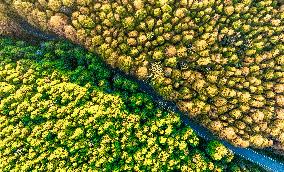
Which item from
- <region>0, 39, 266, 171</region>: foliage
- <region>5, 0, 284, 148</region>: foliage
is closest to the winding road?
<region>0, 39, 266, 171</region>: foliage

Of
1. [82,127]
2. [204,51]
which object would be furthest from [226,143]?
[82,127]

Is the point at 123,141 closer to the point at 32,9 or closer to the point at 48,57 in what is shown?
the point at 48,57

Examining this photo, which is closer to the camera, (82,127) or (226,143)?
(82,127)

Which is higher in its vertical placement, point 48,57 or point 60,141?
point 48,57

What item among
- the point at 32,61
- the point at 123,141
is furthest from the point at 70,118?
the point at 32,61

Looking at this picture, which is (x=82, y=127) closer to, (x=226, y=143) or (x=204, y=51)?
(x=204, y=51)

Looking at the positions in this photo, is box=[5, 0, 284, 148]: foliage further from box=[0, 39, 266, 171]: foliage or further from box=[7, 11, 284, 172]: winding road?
box=[0, 39, 266, 171]: foliage

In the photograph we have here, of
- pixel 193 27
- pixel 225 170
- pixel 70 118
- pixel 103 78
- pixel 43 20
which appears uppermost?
pixel 193 27

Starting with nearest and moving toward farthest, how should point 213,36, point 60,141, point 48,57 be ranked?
1. point 60,141
2. point 213,36
3. point 48,57
